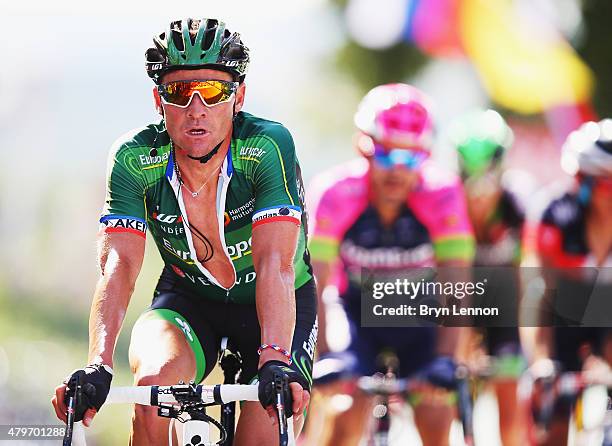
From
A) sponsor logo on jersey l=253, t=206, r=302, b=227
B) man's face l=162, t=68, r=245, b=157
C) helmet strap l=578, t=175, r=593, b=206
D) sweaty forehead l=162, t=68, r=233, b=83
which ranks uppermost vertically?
helmet strap l=578, t=175, r=593, b=206

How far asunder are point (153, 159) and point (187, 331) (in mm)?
602

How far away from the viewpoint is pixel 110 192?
3658mm

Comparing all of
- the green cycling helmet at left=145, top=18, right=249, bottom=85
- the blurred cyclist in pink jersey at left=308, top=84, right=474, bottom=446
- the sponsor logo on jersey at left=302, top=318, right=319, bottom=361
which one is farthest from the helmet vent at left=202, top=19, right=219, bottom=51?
the blurred cyclist in pink jersey at left=308, top=84, right=474, bottom=446

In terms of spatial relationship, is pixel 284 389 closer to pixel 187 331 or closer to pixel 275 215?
pixel 275 215

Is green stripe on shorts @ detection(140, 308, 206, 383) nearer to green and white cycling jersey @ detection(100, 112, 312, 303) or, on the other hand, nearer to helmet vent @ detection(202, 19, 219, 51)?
green and white cycling jersey @ detection(100, 112, 312, 303)

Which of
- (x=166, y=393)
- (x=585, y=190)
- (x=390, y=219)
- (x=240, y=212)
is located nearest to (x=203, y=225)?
(x=240, y=212)

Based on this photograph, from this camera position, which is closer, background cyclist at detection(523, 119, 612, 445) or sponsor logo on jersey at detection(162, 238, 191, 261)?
sponsor logo on jersey at detection(162, 238, 191, 261)

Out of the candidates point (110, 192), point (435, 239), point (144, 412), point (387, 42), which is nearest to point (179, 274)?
point (110, 192)

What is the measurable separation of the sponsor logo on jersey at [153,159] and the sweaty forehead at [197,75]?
0.84ft

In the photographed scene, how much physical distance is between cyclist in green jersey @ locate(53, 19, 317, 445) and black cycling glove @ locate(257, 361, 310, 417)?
121 mm

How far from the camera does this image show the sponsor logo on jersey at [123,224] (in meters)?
3.62

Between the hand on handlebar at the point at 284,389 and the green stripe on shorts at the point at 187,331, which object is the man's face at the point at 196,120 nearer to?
the green stripe on shorts at the point at 187,331

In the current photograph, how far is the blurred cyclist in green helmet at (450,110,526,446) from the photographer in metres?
6.57

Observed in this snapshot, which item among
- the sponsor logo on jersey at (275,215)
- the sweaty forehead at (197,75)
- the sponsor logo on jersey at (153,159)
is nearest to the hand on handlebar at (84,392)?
the sponsor logo on jersey at (275,215)
